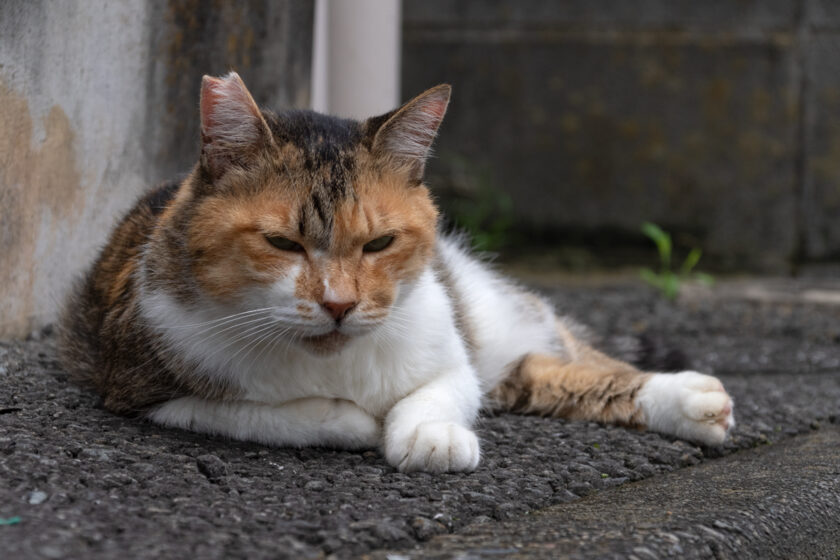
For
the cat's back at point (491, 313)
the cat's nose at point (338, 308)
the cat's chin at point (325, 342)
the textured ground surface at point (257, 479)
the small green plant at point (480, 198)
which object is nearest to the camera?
the textured ground surface at point (257, 479)

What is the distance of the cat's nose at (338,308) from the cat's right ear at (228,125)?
0.47 m

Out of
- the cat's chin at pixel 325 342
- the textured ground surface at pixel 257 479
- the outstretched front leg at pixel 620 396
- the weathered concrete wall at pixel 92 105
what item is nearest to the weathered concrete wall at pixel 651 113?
the weathered concrete wall at pixel 92 105

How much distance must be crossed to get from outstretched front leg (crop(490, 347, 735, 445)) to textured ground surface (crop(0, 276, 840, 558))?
0.23 ft

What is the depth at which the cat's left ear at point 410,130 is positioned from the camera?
2512mm

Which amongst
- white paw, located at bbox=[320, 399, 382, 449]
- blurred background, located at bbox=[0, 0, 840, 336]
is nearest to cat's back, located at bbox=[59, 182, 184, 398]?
white paw, located at bbox=[320, 399, 382, 449]

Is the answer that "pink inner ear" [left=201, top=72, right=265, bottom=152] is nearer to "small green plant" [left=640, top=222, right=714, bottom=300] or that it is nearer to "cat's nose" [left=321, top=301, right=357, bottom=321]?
"cat's nose" [left=321, top=301, right=357, bottom=321]

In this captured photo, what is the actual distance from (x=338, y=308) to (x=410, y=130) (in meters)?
0.60

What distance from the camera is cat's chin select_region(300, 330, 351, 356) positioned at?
2322 mm

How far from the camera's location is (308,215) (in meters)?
2.28

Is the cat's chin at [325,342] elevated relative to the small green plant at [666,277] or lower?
elevated

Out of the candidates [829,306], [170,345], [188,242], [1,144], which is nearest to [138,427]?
[170,345]

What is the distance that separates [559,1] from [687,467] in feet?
15.3

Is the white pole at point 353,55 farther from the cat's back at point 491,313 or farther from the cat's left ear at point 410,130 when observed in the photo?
the cat's left ear at point 410,130

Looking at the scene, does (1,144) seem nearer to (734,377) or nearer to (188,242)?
(188,242)
